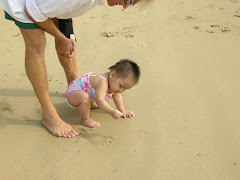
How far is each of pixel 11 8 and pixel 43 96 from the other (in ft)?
2.27

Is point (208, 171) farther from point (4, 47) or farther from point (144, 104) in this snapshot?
point (4, 47)

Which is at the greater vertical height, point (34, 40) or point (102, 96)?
point (34, 40)

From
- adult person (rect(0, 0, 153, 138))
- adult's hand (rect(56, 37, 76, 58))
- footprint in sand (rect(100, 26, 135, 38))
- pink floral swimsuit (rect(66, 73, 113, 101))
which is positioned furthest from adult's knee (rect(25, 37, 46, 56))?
footprint in sand (rect(100, 26, 135, 38))

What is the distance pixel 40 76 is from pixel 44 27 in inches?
14.7

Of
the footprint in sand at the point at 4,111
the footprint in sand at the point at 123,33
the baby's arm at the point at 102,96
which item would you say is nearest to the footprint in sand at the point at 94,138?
the baby's arm at the point at 102,96

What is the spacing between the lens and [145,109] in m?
2.71

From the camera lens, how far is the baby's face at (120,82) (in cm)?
235

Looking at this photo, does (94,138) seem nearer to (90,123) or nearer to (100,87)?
(90,123)

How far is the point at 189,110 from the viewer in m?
2.68

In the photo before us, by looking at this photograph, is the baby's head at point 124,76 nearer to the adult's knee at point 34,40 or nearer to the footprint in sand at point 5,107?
the adult's knee at point 34,40

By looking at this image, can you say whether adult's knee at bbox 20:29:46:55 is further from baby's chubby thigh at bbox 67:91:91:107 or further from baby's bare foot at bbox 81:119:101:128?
baby's bare foot at bbox 81:119:101:128

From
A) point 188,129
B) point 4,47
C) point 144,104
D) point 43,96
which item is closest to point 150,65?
point 144,104

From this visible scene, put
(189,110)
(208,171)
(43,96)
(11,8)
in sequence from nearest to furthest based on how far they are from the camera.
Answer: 1. (11,8)
2. (208,171)
3. (43,96)
4. (189,110)

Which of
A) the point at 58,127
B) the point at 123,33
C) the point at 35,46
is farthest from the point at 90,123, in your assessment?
the point at 123,33
